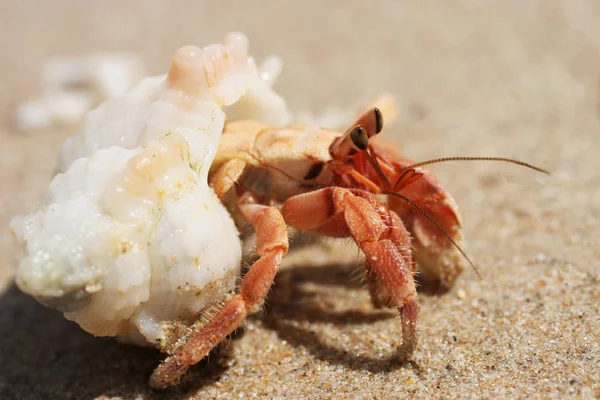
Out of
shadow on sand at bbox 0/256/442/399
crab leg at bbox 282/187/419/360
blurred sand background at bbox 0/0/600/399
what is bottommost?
shadow on sand at bbox 0/256/442/399

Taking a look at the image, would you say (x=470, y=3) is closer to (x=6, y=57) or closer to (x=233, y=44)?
(x=233, y=44)

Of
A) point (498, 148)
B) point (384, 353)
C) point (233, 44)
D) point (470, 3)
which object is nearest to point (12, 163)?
point (233, 44)

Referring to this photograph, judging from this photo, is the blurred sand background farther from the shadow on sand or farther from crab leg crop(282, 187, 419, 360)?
crab leg crop(282, 187, 419, 360)

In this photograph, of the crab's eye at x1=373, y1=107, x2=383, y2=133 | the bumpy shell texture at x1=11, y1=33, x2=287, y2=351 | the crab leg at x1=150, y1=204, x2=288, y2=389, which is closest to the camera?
the bumpy shell texture at x1=11, y1=33, x2=287, y2=351

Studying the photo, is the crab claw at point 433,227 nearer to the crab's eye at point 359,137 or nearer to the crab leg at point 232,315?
the crab's eye at point 359,137

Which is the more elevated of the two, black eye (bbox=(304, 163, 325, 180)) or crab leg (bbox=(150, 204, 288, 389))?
black eye (bbox=(304, 163, 325, 180))

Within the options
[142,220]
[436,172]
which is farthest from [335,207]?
[436,172]

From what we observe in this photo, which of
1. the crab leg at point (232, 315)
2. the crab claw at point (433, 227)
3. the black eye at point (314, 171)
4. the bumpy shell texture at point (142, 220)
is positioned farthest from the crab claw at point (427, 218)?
the bumpy shell texture at point (142, 220)

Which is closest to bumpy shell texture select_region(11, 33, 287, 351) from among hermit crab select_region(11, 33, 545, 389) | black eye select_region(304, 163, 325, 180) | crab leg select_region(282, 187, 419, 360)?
hermit crab select_region(11, 33, 545, 389)
